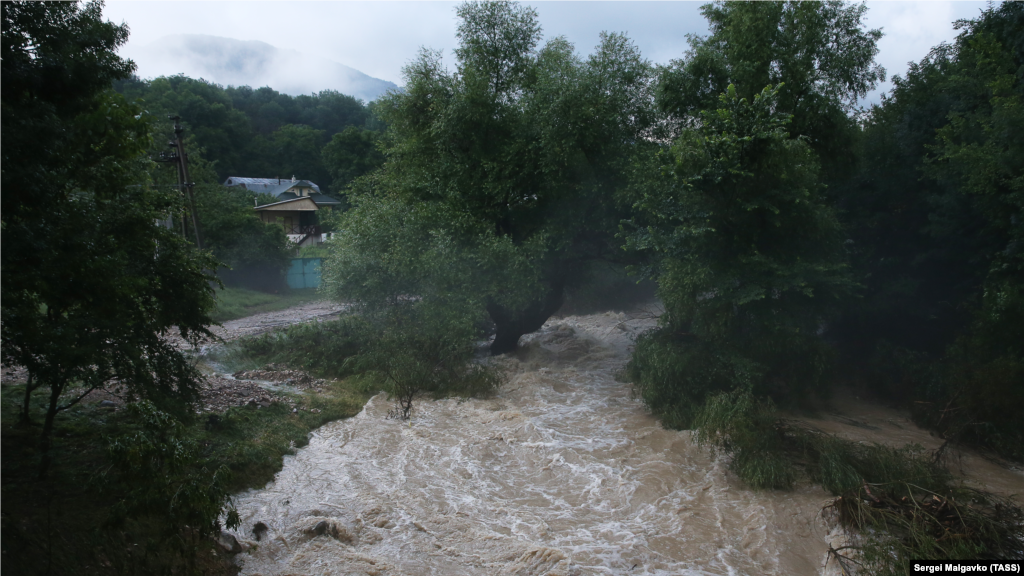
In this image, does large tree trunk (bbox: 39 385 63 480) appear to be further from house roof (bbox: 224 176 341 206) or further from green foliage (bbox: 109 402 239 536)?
house roof (bbox: 224 176 341 206)

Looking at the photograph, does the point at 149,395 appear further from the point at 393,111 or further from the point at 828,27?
the point at 828,27

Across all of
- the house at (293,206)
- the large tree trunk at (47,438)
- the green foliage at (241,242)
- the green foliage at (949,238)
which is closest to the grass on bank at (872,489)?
the green foliage at (949,238)

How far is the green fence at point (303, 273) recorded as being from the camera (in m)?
34.4

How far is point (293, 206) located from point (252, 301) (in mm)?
20908

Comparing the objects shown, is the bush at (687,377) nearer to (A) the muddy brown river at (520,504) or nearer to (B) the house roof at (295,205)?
(A) the muddy brown river at (520,504)

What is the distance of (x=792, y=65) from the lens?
1373 cm

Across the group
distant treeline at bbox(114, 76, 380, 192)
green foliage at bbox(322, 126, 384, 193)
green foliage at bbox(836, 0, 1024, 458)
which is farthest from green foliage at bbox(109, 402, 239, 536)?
green foliage at bbox(322, 126, 384, 193)

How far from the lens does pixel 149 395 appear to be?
26.8 feet

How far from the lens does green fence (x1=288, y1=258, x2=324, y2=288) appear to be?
1355 inches

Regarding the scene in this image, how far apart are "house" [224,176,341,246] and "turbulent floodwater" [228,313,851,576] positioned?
107ft

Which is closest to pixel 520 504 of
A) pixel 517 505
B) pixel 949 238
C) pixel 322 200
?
pixel 517 505

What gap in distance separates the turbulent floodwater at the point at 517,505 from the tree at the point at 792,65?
755cm

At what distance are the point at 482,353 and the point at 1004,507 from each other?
14.6 m

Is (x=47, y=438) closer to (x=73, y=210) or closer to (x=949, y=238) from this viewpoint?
(x=73, y=210)
